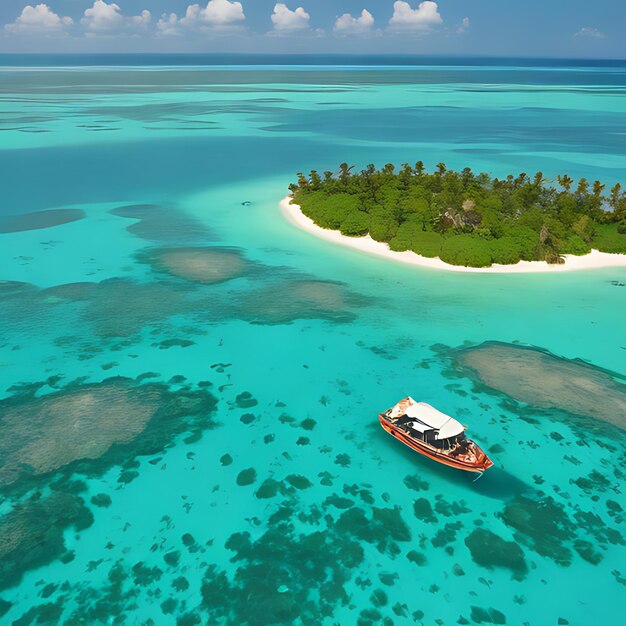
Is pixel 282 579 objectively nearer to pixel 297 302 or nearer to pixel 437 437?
pixel 437 437

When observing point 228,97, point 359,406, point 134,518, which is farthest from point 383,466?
point 228,97

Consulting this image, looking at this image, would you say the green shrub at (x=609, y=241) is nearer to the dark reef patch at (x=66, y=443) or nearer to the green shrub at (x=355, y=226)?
the green shrub at (x=355, y=226)

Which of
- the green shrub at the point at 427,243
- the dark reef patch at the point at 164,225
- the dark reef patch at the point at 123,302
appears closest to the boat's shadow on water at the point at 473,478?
the dark reef patch at the point at 123,302

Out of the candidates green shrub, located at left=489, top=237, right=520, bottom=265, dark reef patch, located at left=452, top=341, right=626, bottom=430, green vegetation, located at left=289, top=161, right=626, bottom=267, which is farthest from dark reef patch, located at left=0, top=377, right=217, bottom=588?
green shrub, located at left=489, top=237, right=520, bottom=265

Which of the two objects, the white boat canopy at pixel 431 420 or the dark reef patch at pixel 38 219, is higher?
the dark reef patch at pixel 38 219

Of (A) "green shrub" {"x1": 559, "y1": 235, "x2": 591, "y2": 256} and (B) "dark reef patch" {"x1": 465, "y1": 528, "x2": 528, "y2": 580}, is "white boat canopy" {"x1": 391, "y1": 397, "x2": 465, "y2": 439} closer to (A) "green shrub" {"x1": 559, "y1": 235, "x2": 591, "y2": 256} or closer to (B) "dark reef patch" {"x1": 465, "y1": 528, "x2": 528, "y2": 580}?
(B) "dark reef patch" {"x1": 465, "y1": 528, "x2": 528, "y2": 580}

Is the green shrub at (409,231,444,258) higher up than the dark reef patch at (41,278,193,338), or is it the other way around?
the green shrub at (409,231,444,258)

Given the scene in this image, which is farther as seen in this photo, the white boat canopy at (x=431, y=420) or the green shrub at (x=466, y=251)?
the green shrub at (x=466, y=251)
